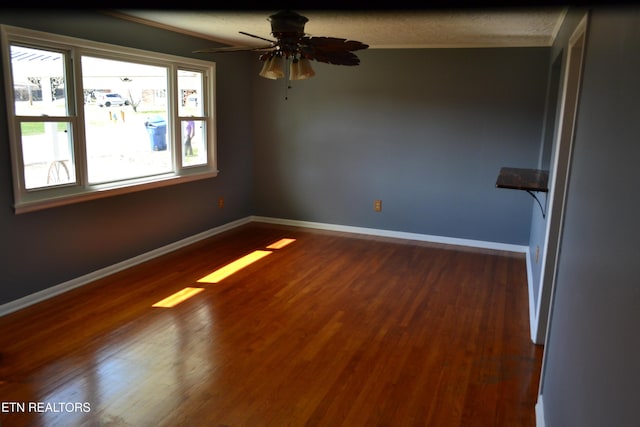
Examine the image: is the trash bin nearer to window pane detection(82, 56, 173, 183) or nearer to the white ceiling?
window pane detection(82, 56, 173, 183)

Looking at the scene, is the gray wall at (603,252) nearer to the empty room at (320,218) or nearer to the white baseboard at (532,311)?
the empty room at (320,218)

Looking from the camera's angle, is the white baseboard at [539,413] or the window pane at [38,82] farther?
the window pane at [38,82]

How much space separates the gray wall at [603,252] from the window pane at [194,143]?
391 centimetres

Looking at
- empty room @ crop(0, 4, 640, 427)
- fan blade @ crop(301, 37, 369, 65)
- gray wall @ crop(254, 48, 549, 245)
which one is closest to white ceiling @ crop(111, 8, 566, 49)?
empty room @ crop(0, 4, 640, 427)

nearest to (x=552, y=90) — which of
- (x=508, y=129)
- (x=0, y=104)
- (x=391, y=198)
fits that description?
(x=508, y=129)

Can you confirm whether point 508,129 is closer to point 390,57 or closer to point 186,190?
point 390,57

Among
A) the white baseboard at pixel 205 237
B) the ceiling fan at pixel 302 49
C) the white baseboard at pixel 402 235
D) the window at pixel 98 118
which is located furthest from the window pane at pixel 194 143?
the ceiling fan at pixel 302 49

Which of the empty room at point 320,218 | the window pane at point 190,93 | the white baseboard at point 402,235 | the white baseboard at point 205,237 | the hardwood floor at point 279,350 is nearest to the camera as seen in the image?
the empty room at point 320,218

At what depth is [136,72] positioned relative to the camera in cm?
443

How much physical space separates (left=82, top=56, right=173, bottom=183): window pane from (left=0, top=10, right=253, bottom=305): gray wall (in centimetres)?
22

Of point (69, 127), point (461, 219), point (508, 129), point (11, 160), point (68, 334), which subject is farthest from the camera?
point (461, 219)

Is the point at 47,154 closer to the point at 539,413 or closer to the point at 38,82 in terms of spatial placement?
the point at 38,82

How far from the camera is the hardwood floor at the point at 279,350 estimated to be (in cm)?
240

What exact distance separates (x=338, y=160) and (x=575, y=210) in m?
4.03
